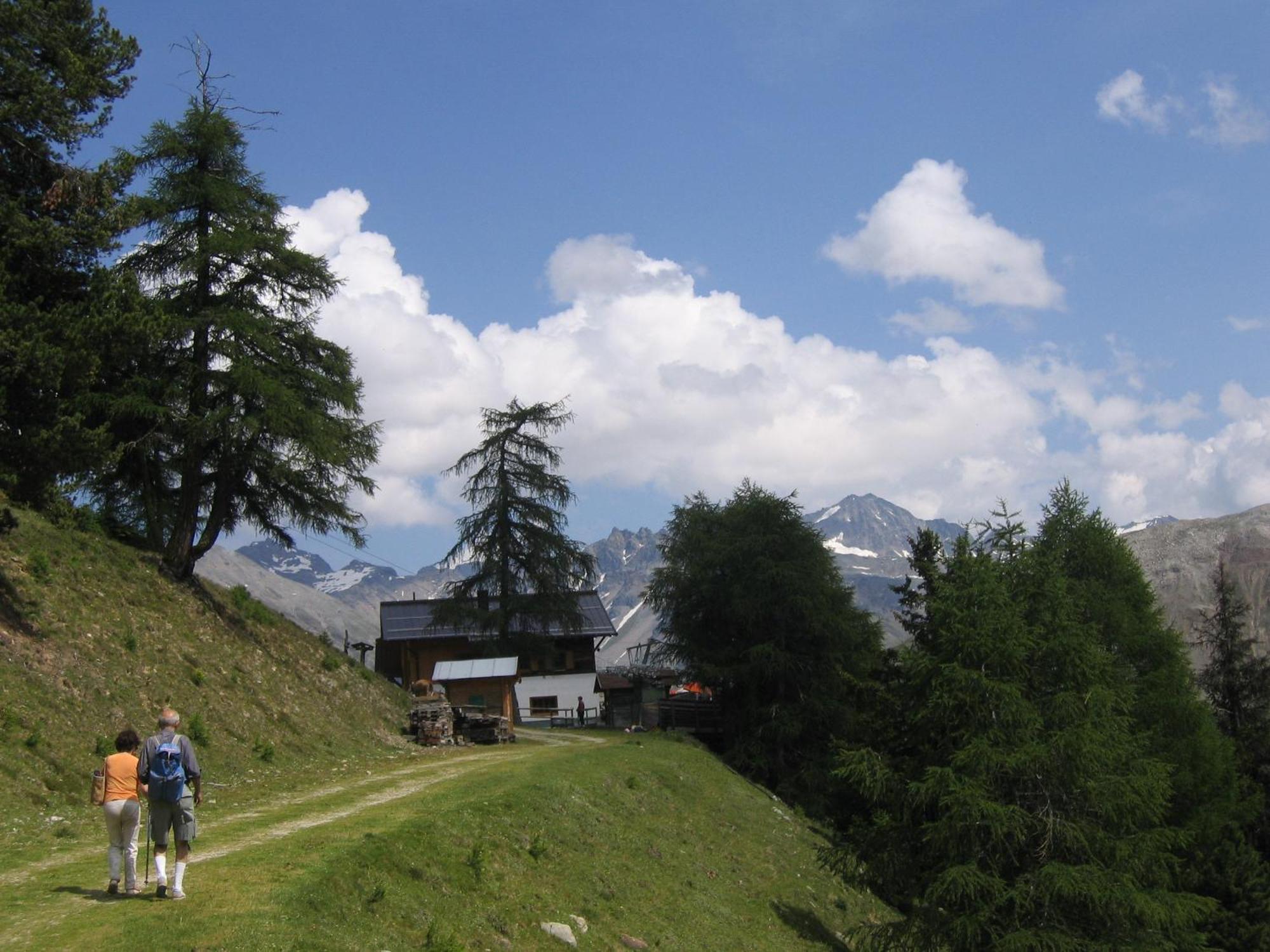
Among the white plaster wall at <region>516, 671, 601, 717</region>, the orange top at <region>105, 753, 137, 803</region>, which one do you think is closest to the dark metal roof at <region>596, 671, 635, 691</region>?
the white plaster wall at <region>516, 671, 601, 717</region>

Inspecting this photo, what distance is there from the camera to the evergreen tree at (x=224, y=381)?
3036cm

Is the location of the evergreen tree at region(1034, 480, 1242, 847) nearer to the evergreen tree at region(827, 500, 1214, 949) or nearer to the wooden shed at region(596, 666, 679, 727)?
the evergreen tree at region(827, 500, 1214, 949)

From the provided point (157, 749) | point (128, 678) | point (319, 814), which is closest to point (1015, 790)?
point (319, 814)

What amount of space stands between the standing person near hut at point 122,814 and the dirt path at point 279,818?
530 millimetres

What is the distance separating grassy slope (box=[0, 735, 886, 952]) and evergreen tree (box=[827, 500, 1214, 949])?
3.27 meters

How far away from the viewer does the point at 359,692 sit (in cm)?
3538

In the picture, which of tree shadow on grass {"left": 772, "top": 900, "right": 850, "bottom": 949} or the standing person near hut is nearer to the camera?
the standing person near hut

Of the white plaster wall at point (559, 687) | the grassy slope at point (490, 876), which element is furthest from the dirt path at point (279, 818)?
the white plaster wall at point (559, 687)

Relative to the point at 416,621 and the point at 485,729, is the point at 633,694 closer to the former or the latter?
the point at 416,621

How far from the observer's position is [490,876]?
50.8 ft

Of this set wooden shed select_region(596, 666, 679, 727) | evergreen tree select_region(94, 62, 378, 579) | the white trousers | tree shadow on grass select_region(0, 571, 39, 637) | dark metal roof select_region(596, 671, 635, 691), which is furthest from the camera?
dark metal roof select_region(596, 671, 635, 691)

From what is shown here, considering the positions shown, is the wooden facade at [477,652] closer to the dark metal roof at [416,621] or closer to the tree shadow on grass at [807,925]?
the dark metal roof at [416,621]

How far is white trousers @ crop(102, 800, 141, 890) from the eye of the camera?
10.9m

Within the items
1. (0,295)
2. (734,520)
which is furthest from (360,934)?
(734,520)
